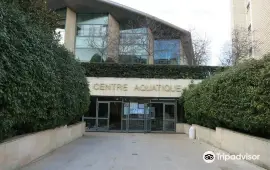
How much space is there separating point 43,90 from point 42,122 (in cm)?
129

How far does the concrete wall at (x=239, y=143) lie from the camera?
6925 millimetres

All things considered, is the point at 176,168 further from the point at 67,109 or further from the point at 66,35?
the point at 66,35

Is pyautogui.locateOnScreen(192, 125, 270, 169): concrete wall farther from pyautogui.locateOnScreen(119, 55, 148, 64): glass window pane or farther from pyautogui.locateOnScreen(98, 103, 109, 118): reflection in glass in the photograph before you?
pyautogui.locateOnScreen(119, 55, 148, 64): glass window pane

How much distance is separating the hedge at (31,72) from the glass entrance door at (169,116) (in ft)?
35.0

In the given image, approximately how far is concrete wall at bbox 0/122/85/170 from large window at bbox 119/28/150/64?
1520cm

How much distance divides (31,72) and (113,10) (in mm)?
21151

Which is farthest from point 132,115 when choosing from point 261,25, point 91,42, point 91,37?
point 261,25

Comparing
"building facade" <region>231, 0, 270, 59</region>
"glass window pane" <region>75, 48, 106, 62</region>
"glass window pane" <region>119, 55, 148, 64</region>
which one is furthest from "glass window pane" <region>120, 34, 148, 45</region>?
"building facade" <region>231, 0, 270, 59</region>

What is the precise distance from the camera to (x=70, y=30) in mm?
26203

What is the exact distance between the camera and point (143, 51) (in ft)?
86.4

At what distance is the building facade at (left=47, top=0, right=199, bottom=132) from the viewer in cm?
2080

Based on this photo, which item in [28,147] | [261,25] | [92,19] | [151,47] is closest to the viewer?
[28,147]

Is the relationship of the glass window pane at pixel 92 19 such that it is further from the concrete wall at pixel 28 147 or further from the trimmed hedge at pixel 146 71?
the concrete wall at pixel 28 147

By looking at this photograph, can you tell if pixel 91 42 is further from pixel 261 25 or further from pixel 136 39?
pixel 261 25
